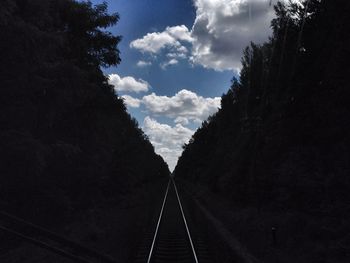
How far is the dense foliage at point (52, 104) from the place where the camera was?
1285 centimetres

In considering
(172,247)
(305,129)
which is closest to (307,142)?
(305,129)

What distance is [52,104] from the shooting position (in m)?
15.2

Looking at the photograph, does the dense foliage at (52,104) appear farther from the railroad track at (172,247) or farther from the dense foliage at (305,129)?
the dense foliage at (305,129)

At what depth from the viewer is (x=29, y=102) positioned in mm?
14305

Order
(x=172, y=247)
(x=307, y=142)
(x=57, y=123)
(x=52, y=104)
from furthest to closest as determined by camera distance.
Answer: (x=307, y=142) → (x=57, y=123) → (x=52, y=104) → (x=172, y=247)

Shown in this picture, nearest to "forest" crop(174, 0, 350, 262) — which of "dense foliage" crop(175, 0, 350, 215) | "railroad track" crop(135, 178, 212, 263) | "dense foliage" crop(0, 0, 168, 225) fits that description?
"dense foliage" crop(175, 0, 350, 215)

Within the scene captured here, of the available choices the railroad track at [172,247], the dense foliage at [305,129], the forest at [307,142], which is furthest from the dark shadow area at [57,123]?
the dense foliage at [305,129]

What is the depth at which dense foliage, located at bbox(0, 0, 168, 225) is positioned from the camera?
42.2 feet

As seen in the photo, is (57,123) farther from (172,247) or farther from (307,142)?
(307,142)

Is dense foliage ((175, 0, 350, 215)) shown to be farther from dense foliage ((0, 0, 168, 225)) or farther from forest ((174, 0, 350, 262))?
dense foliage ((0, 0, 168, 225))

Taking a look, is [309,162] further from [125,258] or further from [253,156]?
[125,258]

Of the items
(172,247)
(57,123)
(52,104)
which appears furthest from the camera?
(57,123)

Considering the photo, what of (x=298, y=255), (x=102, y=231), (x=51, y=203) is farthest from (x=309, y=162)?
(x=51, y=203)

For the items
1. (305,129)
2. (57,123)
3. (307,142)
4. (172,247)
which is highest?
(305,129)
